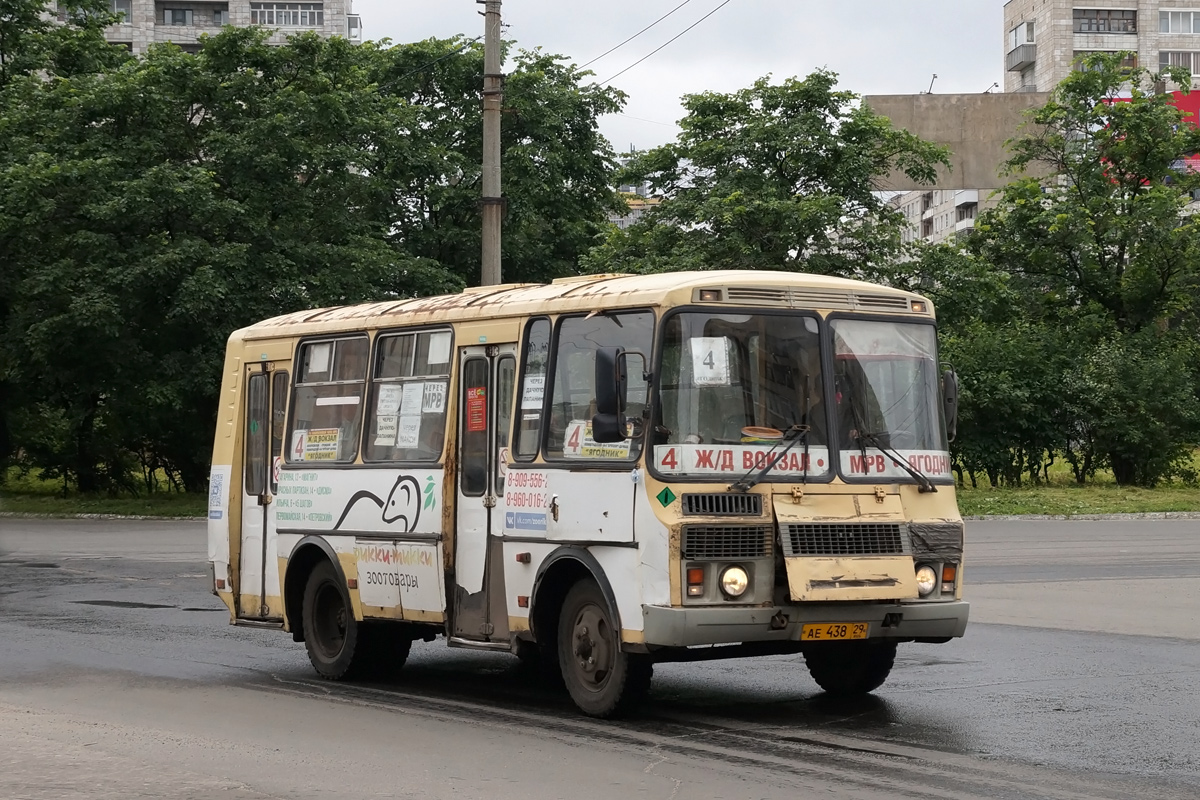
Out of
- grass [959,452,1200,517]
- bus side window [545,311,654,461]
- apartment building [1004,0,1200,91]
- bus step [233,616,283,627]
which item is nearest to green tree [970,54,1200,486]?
grass [959,452,1200,517]

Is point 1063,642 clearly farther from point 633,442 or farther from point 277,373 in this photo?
point 277,373

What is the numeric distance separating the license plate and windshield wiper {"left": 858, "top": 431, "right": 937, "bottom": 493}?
1028mm

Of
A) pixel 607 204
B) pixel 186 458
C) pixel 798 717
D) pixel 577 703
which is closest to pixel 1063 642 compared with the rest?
pixel 798 717

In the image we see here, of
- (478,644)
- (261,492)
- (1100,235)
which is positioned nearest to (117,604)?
(261,492)

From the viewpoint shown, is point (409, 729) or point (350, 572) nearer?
point (409, 729)

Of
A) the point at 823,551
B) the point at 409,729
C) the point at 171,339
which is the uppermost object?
the point at 171,339

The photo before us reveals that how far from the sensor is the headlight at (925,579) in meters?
10.5

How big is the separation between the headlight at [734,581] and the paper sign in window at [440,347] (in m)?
3.18

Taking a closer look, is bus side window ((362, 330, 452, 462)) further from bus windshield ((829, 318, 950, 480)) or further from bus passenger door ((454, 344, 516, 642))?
bus windshield ((829, 318, 950, 480))

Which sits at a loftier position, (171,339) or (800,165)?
(800,165)

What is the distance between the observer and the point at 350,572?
1294cm

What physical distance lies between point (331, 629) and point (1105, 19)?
104 metres

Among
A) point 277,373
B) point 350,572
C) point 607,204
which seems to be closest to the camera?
point 350,572

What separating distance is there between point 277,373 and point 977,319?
32.9 metres
